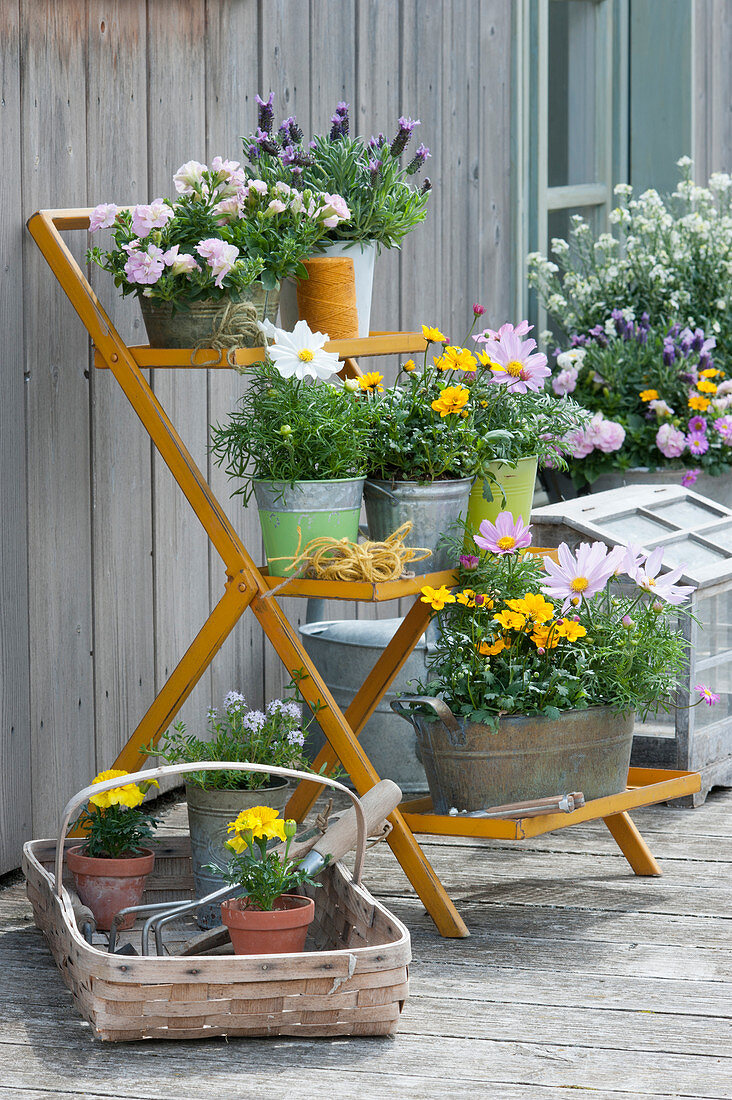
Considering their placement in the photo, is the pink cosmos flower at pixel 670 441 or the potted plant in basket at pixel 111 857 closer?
the potted plant in basket at pixel 111 857

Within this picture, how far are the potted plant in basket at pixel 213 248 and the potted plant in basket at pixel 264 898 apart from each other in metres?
0.79

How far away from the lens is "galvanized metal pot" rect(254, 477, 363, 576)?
2391 millimetres

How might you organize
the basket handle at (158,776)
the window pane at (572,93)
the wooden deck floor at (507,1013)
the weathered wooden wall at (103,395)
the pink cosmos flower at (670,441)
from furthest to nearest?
the window pane at (572,93)
the pink cosmos flower at (670,441)
the weathered wooden wall at (103,395)
the basket handle at (158,776)
the wooden deck floor at (507,1013)

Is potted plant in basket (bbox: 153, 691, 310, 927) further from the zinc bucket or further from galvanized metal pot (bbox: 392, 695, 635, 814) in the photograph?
the zinc bucket

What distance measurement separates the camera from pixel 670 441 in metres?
4.32

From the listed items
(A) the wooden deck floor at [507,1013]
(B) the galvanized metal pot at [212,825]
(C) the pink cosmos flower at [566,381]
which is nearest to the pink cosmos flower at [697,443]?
(C) the pink cosmos flower at [566,381]

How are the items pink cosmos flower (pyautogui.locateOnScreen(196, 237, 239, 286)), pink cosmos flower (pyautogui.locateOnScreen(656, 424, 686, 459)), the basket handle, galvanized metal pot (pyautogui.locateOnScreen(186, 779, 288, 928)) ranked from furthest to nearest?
pink cosmos flower (pyautogui.locateOnScreen(656, 424, 686, 459)) → galvanized metal pot (pyautogui.locateOnScreen(186, 779, 288, 928)) → pink cosmos flower (pyautogui.locateOnScreen(196, 237, 239, 286)) → the basket handle

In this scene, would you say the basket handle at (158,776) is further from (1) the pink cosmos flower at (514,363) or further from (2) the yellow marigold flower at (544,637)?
(1) the pink cosmos flower at (514,363)

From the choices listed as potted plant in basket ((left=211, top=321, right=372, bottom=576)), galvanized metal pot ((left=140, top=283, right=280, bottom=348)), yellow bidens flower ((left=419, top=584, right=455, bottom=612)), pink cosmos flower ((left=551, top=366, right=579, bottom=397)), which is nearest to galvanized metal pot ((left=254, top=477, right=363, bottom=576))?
potted plant in basket ((left=211, top=321, right=372, bottom=576))

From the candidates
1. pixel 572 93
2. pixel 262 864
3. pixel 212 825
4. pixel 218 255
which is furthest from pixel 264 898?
pixel 572 93

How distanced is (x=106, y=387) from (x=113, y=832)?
93 cm

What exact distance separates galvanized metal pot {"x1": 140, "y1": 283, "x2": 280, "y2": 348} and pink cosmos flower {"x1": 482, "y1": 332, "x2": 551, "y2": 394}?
41 cm

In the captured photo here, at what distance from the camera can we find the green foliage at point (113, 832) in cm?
244

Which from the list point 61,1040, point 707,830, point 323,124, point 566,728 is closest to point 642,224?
point 323,124
